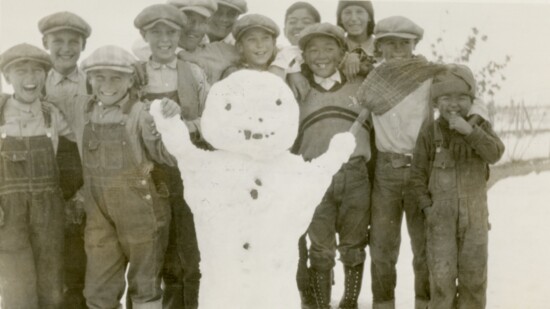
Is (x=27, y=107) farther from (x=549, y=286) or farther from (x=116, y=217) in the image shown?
(x=549, y=286)

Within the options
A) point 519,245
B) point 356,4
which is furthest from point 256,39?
point 519,245

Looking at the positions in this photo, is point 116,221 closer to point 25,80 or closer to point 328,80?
point 25,80

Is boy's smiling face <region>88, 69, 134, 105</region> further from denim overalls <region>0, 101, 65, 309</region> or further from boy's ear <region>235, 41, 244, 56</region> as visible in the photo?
boy's ear <region>235, 41, 244, 56</region>

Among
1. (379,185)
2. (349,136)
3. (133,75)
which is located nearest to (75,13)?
(133,75)

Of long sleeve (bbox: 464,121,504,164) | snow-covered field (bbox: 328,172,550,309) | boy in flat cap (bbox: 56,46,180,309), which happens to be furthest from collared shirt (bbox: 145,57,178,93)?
snow-covered field (bbox: 328,172,550,309)

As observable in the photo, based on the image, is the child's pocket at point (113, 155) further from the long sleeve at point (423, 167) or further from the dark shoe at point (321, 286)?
the long sleeve at point (423, 167)

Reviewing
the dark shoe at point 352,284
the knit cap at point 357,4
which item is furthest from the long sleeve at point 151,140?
the knit cap at point 357,4
